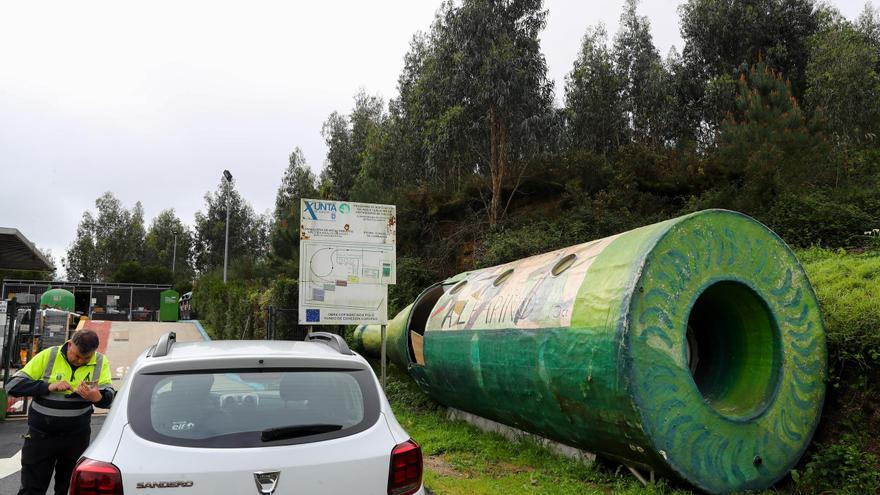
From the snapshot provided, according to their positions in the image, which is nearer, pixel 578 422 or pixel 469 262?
pixel 578 422

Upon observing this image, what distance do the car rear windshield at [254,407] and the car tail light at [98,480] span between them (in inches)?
7.8

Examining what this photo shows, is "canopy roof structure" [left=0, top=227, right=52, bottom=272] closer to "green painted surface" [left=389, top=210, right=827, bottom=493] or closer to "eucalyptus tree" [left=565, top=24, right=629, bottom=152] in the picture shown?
"green painted surface" [left=389, top=210, right=827, bottom=493]

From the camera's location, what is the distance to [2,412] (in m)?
10.7

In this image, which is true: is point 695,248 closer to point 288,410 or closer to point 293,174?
point 288,410

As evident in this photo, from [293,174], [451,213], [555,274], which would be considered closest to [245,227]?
[293,174]

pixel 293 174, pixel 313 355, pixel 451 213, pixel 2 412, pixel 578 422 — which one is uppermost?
pixel 293 174

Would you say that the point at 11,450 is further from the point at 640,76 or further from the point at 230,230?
the point at 230,230

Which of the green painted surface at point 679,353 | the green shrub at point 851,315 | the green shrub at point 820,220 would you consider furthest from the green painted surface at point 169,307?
the green shrub at point 851,315

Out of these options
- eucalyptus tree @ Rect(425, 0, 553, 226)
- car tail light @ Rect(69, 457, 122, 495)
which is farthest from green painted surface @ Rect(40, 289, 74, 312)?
car tail light @ Rect(69, 457, 122, 495)

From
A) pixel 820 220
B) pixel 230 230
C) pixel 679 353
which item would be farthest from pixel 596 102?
pixel 230 230

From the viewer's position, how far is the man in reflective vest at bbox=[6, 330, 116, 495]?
15.0 feet

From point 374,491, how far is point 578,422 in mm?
3294

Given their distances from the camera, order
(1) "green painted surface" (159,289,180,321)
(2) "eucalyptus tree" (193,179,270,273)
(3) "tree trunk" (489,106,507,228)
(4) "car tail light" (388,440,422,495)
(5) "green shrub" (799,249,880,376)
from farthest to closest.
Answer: (2) "eucalyptus tree" (193,179,270,273) < (1) "green painted surface" (159,289,180,321) < (3) "tree trunk" (489,106,507,228) < (5) "green shrub" (799,249,880,376) < (4) "car tail light" (388,440,422,495)

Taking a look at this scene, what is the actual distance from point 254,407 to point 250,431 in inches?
8.4
